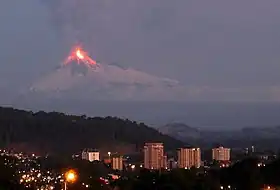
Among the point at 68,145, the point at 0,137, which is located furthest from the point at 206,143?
the point at 0,137

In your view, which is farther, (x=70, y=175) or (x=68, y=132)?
(x=68, y=132)

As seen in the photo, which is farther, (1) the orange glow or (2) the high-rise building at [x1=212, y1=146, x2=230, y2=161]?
(2) the high-rise building at [x1=212, y1=146, x2=230, y2=161]

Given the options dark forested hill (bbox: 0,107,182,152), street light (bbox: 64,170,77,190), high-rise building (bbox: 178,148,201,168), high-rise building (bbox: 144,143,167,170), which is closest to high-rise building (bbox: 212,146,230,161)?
high-rise building (bbox: 178,148,201,168)

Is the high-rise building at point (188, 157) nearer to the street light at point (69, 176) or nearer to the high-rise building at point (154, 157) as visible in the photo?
the high-rise building at point (154, 157)

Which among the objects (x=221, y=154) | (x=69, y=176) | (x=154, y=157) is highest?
(x=221, y=154)

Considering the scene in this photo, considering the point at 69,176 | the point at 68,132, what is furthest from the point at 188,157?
the point at 69,176

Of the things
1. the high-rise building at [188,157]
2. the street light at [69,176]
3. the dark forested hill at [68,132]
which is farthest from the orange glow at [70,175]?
the dark forested hill at [68,132]

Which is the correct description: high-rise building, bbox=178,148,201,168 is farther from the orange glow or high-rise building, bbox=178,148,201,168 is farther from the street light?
the orange glow

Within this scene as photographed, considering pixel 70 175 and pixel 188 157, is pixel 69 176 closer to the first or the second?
pixel 70 175

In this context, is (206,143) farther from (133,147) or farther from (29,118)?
(29,118)
